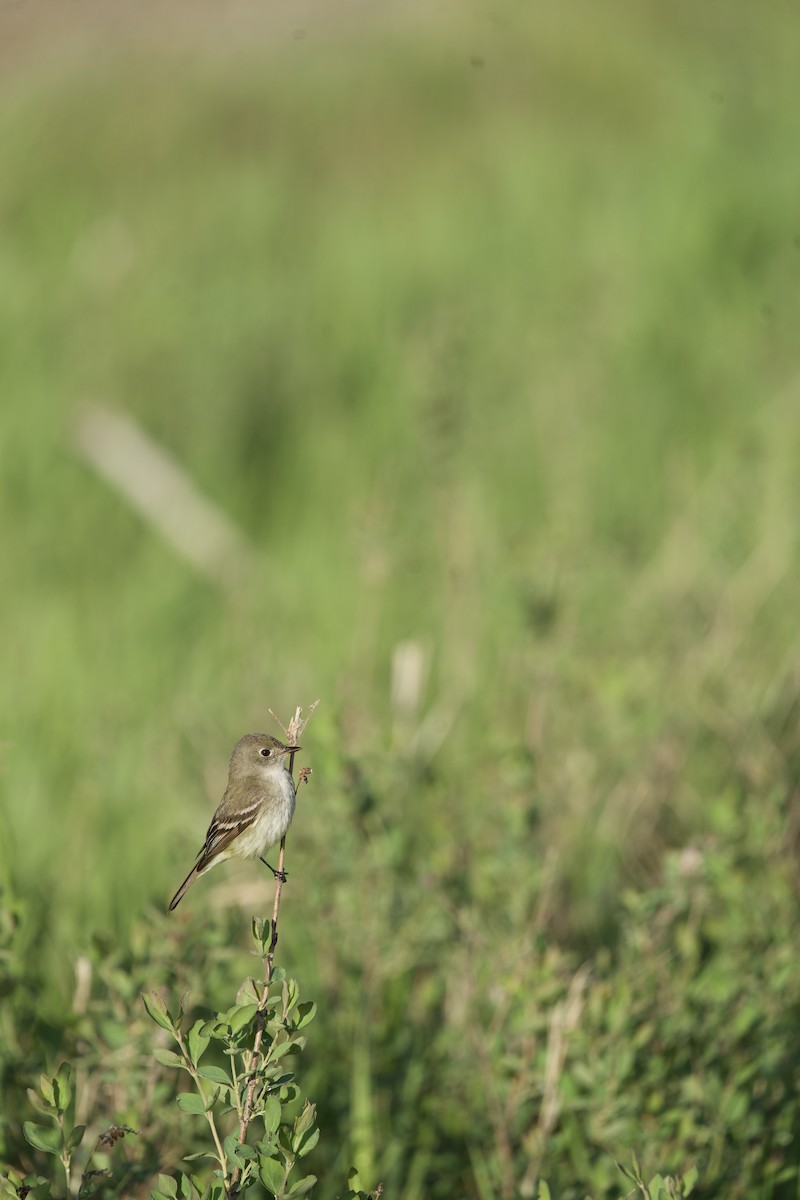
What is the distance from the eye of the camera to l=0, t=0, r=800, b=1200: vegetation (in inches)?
117

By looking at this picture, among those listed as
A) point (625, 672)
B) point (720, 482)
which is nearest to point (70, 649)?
point (625, 672)

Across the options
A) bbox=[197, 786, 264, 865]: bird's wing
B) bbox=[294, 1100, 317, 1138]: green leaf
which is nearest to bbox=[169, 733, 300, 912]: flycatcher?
bbox=[197, 786, 264, 865]: bird's wing

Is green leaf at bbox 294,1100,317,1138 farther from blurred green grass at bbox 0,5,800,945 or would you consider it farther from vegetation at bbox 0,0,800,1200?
blurred green grass at bbox 0,5,800,945

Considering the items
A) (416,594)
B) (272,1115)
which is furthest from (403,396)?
(272,1115)

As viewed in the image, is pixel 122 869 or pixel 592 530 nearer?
pixel 122 869

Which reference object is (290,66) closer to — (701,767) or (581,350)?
(581,350)

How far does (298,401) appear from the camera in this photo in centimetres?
709

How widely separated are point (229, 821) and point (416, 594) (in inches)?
137

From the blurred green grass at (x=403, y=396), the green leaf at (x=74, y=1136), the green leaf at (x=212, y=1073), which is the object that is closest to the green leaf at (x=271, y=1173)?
the green leaf at (x=212, y=1073)

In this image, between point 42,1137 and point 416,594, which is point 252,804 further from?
point 416,594

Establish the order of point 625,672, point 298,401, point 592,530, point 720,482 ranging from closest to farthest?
point 625,672
point 720,482
point 592,530
point 298,401

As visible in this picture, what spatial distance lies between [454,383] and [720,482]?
116 centimetres

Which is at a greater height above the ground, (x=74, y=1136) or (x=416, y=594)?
(x=416, y=594)

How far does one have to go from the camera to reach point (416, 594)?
18.6 ft
